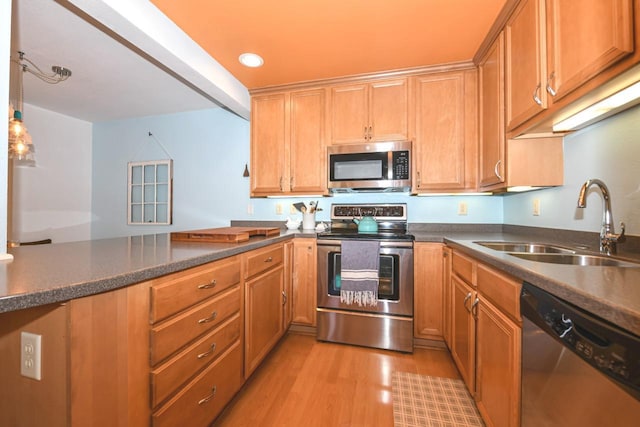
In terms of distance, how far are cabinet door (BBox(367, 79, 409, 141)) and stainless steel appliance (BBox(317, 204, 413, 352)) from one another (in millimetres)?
910

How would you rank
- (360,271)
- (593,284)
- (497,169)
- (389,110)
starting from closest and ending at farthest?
1. (593,284)
2. (497,169)
3. (360,271)
4. (389,110)

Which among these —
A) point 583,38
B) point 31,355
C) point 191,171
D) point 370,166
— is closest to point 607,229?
point 583,38

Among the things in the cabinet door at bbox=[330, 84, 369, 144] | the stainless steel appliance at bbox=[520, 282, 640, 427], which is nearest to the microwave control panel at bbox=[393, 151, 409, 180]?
the cabinet door at bbox=[330, 84, 369, 144]

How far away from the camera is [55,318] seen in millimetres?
703

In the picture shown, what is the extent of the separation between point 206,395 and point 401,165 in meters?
2.06

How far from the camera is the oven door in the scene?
2066mm

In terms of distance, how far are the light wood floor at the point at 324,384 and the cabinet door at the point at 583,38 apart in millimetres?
1793

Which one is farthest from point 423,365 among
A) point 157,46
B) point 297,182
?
Result: point 157,46

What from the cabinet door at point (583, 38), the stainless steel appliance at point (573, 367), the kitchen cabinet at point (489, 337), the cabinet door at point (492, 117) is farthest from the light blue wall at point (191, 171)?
the stainless steel appliance at point (573, 367)

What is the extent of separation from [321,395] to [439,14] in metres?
2.45

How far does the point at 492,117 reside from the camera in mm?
1922

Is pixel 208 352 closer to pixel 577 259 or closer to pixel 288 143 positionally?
pixel 577 259

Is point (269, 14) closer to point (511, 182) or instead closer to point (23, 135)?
point (511, 182)

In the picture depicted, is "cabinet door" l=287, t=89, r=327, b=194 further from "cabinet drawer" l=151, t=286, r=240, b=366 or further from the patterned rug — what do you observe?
the patterned rug
